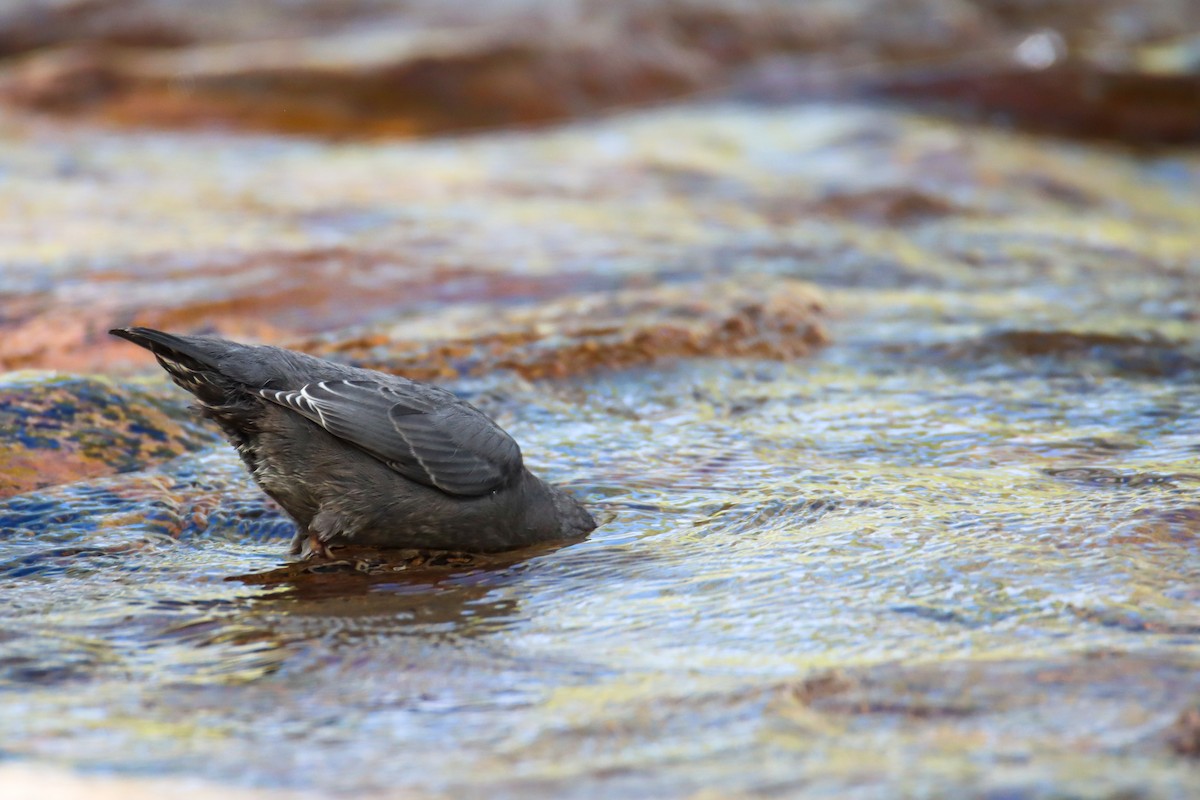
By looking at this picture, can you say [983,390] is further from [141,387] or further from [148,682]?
[148,682]

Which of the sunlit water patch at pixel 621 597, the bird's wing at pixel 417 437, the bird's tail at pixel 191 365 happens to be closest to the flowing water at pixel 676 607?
the sunlit water patch at pixel 621 597

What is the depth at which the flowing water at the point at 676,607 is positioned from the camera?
9.50 ft

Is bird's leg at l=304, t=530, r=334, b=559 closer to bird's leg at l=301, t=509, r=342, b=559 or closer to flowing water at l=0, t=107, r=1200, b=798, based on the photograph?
bird's leg at l=301, t=509, r=342, b=559

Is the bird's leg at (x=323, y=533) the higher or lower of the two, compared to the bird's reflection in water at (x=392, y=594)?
higher

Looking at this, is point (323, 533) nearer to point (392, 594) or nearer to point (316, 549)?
point (316, 549)

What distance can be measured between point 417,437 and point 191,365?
75cm

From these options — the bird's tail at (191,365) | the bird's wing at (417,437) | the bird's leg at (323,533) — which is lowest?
the bird's leg at (323,533)

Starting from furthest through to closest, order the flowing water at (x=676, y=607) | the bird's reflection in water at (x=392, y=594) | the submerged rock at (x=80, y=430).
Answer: the submerged rock at (x=80, y=430), the bird's reflection in water at (x=392, y=594), the flowing water at (x=676, y=607)

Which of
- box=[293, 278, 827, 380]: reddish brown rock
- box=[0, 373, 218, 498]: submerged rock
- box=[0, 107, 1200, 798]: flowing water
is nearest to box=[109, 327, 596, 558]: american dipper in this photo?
box=[0, 107, 1200, 798]: flowing water

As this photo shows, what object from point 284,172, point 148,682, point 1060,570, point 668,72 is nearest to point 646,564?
point 1060,570

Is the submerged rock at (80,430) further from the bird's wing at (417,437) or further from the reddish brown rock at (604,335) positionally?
the reddish brown rock at (604,335)

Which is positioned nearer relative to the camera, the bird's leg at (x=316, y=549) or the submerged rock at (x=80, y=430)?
the bird's leg at (x=316, y=549)

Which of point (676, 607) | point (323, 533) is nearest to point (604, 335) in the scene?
point (323, 533)

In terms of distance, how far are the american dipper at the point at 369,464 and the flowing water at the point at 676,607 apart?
149 mm
